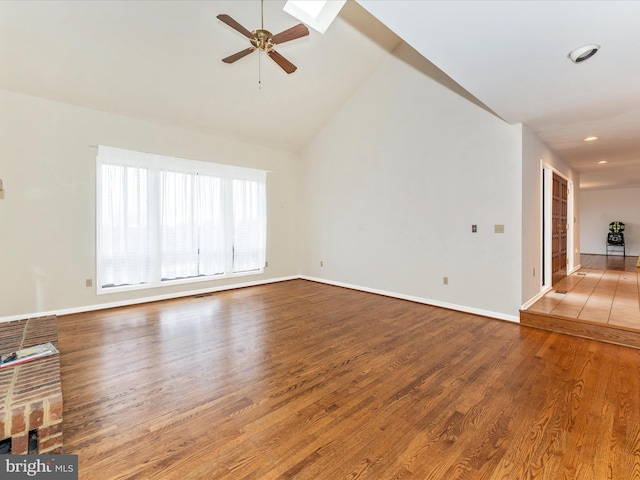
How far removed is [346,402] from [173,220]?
425cm

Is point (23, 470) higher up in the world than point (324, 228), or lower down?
lower down

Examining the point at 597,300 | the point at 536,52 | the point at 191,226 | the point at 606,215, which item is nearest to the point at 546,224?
the point at 597,300

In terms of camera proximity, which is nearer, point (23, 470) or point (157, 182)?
point (23, 470)

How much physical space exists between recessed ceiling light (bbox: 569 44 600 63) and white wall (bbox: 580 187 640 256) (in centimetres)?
1085

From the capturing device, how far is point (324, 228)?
6512 mm

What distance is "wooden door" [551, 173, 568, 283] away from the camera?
5418mm

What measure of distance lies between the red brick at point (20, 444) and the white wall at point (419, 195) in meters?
4.51

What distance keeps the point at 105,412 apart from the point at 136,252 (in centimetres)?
322

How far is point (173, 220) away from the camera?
5.13 m

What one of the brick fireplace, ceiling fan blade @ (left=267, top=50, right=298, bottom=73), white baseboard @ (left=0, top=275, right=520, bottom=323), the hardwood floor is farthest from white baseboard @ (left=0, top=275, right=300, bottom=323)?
ceiling fan blade @ (left=267, top=50, right=298, bottom=73)

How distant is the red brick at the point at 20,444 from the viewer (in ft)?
4.91

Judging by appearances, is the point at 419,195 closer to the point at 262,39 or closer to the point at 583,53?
the point at 583,53

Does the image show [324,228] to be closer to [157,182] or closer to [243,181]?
[243,181]

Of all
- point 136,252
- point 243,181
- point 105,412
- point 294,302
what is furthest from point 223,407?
point 243,181
